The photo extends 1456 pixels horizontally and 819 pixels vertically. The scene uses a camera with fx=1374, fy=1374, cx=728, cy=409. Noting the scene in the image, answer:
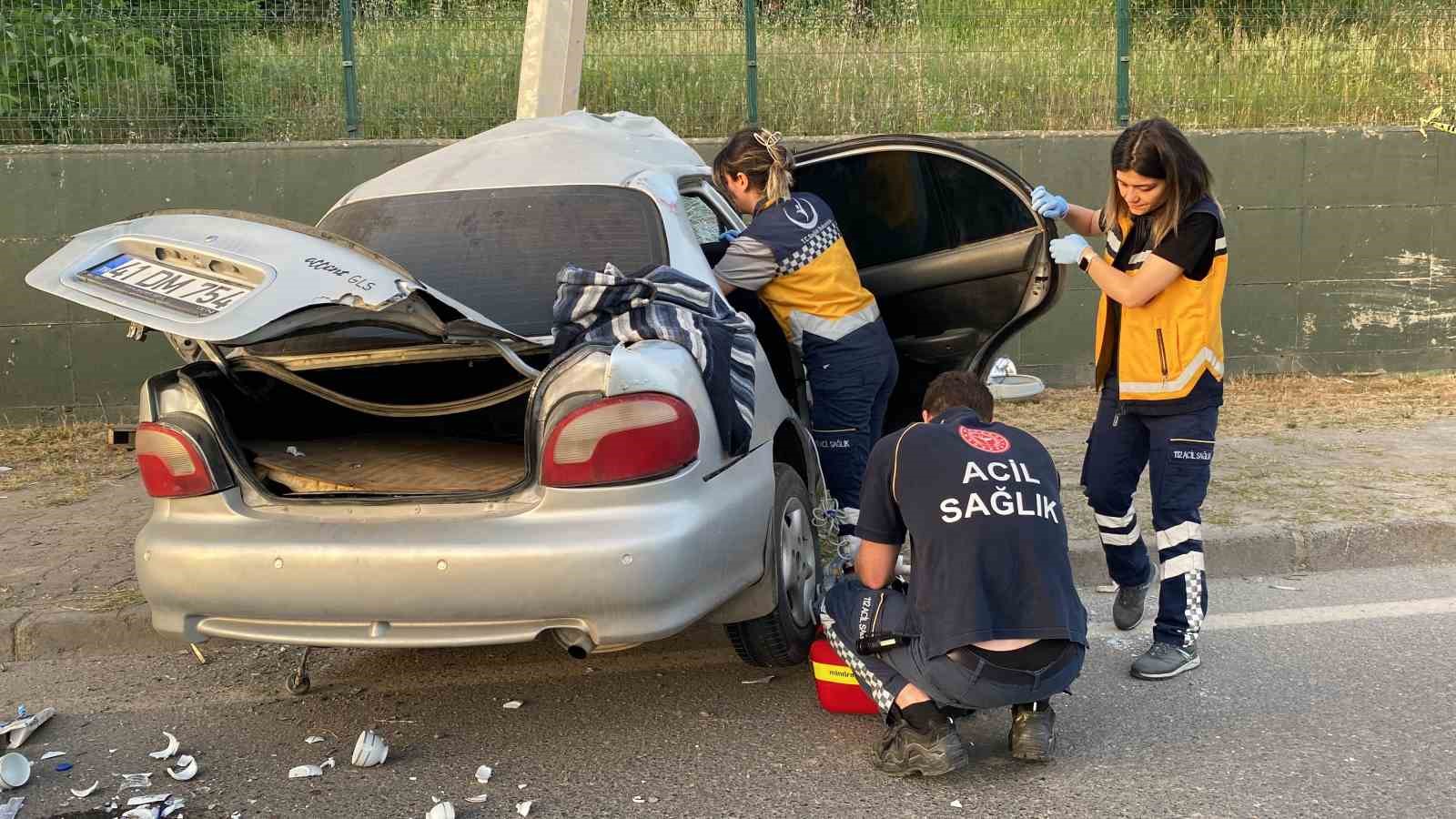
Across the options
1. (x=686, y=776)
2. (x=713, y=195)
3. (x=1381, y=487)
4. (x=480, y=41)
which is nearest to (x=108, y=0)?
(x=480, y=41)

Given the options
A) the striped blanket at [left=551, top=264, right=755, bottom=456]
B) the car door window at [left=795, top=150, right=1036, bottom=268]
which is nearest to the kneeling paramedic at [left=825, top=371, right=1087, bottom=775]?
the striped blanket at [left=551, top=264, right=755, bottom=456]

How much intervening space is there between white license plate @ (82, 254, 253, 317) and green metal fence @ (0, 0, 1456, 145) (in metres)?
5.66

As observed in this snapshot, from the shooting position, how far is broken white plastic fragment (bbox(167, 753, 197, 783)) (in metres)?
3.81

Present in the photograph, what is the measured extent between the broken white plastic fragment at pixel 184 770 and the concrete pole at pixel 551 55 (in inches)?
180

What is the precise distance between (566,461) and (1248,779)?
6.48 ft

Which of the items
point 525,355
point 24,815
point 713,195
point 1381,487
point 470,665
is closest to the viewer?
point 24,815

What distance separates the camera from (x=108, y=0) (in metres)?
8.81

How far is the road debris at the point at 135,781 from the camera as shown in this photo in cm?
377

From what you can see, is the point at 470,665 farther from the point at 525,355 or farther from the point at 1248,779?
the point at 1248,779

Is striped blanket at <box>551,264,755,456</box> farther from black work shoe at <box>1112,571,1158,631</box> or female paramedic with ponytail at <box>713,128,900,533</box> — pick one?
black work shoe at <box>1112,571,1158,631</box>

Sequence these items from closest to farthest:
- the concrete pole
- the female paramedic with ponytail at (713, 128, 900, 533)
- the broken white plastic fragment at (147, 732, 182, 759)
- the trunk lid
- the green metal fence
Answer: the trunk lid < the broken white plastic fragment at (147, 732, 182, 759) < the female paramedic with ponytail at (713, 128, 900, 533) < the concrete pole < the green metal fence

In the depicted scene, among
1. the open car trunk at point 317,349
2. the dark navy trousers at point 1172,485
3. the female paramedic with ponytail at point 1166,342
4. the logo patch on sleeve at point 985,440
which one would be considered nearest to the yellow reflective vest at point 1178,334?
the female paramedic with ponytail at point 1166,342

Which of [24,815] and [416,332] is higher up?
[416,332]

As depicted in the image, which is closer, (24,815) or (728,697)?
(24,815)
